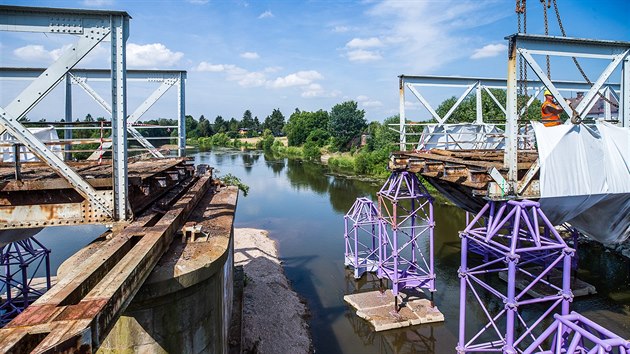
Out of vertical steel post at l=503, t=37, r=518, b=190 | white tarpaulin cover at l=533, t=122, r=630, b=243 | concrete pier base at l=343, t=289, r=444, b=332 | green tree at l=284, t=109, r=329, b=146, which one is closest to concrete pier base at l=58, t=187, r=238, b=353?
A: vertical steel post at l=503, t=37, r=518, b=190

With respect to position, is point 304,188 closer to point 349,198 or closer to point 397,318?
point 349,198

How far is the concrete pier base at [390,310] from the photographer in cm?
1280

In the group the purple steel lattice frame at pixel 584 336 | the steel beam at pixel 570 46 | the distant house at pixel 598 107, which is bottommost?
the purple steel lattice frame at pixel 584 336

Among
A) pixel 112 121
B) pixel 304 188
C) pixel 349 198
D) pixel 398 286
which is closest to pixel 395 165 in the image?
pixel 398 286

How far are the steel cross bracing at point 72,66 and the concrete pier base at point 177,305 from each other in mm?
771

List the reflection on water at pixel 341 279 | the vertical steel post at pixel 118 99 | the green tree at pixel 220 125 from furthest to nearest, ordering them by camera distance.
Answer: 1. the green tree at pixel 220 125
2. the reflection on water at pixel 341 279
3. the vertical steel post at pixel 118 99

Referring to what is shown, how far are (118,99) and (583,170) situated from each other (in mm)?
8955

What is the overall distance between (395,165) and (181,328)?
8.78m

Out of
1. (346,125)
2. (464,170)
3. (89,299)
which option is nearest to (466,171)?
(464,170)

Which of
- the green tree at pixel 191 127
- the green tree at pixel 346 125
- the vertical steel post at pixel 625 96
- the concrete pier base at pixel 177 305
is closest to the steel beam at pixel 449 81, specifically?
the vertical steel post at pixel 625 96

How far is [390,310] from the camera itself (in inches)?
530

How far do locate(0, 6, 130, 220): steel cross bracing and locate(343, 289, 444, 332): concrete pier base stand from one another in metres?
9.67

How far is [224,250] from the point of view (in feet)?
17.9

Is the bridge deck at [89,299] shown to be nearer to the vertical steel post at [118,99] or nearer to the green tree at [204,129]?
the vertical steel post at [118,99]
